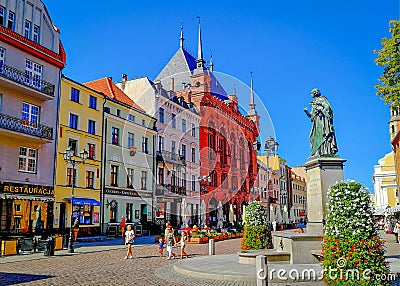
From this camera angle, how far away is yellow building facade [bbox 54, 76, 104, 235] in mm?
30344

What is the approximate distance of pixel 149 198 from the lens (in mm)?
40969

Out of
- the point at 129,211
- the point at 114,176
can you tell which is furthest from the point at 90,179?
the point at 129,211

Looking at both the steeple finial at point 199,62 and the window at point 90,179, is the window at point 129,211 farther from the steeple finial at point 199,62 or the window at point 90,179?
the steeple finial at point 199,62

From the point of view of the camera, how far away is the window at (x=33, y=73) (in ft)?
88.3

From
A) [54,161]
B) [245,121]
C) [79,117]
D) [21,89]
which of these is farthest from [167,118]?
[245,121]

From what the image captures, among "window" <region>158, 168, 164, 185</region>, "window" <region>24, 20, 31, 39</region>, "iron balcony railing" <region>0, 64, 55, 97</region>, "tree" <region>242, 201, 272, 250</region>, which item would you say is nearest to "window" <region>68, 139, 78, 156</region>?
"iron balcony railing" <region>0, 64, 55, 97</region>

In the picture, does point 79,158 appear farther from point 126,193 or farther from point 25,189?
point 126,193

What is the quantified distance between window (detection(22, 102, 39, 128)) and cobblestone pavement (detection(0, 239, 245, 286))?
1177 cm

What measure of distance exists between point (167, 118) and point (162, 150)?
13.9ft

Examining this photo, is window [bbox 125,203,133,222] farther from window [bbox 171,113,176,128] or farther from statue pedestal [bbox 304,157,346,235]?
statue pedestal [bbox 304,157,346,235]

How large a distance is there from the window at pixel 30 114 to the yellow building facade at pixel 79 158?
2.64 meters

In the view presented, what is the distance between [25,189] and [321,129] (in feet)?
65.4

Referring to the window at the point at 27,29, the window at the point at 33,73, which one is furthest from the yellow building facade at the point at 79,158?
the window at the point at 27,29

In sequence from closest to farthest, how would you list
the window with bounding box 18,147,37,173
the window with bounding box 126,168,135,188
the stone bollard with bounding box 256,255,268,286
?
the stone bollard with bounding box 256,255,268,286 < the window with bounding box 18,147,37,173 < the window with bounding box 126,168,135,188
